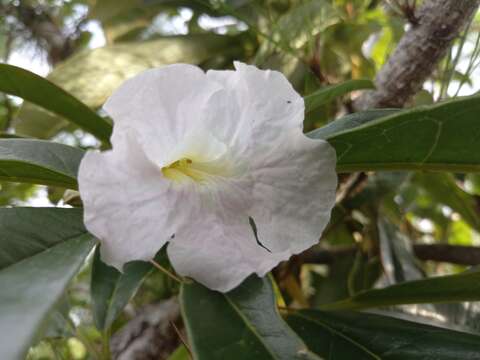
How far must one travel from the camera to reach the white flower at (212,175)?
49 cm

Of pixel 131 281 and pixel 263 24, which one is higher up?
pixel 263 24

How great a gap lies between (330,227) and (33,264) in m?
0.81

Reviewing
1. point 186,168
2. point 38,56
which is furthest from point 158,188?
point 38,56

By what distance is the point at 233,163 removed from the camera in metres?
0.55

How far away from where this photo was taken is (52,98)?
0.73 metres

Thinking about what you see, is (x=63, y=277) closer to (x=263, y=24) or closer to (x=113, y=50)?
(x=113, y=50)

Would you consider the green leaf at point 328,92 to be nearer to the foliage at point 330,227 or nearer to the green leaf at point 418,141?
the foliage at point 330,227

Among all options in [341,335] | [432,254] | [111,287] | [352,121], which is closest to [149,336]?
[111,287]

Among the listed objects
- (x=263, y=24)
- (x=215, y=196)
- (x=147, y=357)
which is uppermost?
(x=263, y=24)

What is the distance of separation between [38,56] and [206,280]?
1.38 metres

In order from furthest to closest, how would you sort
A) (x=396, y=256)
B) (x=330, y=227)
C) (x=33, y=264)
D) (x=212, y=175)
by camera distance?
(x=330, y=227), (x=396, y=256), (x=212, y=175), (x=33, y=264)

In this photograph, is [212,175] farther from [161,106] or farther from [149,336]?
[149,336]

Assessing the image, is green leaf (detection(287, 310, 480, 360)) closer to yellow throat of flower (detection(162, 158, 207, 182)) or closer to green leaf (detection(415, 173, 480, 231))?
yellow throat of flower (detection(162, 158, 207, 182))

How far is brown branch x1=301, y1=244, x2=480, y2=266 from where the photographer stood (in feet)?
3.85
